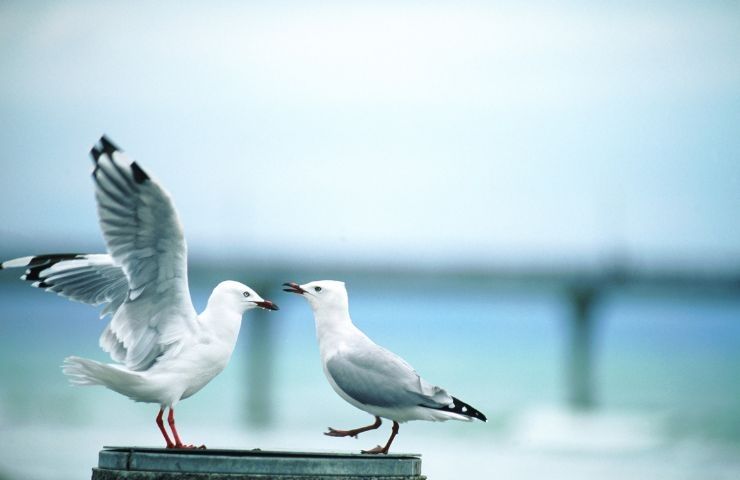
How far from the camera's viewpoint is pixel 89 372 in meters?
3.57

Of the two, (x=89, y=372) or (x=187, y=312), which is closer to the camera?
(x=89, y=372)

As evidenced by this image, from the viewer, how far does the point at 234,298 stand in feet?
12.7

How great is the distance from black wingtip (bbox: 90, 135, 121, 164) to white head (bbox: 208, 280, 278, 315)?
567mm

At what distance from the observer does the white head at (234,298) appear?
3.85 meters

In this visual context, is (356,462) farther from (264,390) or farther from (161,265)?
(264,390)

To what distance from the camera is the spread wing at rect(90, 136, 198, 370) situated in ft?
11.9

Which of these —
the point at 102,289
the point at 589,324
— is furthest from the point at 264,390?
the point at 102,289

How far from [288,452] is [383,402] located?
1.48 feet

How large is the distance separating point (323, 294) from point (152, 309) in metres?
0.55

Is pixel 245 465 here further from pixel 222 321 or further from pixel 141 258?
pixel 141 258

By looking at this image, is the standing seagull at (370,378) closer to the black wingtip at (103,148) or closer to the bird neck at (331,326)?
the bird neck at (331,326)

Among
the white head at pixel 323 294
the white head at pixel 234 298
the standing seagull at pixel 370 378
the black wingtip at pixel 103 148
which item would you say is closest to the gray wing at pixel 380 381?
the standing seagull at pixel 370 378

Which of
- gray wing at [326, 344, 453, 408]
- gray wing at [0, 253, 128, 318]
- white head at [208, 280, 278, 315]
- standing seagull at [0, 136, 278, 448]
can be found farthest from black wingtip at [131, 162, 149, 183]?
gray wing at [326, 344, 453, 408]

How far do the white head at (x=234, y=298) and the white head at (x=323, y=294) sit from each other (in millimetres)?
109
